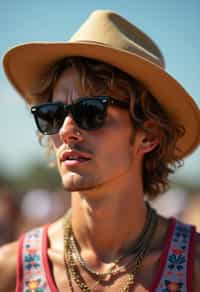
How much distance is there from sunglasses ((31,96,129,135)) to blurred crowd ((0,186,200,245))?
5.61 meters

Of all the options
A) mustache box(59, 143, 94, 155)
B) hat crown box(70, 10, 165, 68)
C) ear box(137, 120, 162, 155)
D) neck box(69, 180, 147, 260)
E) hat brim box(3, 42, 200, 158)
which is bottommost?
neck box(69, 180, 147, 260)

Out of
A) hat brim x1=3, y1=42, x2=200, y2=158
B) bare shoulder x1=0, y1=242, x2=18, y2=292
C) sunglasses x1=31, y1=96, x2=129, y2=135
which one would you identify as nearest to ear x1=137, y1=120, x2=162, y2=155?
hat brim x1=3, y1=42, x2=200, y2=158

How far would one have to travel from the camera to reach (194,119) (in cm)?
458

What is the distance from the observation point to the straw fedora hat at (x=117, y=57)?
169 inches

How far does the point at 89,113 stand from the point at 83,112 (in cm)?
3

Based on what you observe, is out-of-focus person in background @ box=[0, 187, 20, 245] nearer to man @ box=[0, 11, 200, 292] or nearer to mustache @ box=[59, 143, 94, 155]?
man @ box=[0, 11, 200, 292]

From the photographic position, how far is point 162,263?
426 centimetres

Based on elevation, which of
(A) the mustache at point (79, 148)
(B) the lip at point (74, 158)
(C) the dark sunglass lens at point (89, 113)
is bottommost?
(B) the lip at point (74, 158)

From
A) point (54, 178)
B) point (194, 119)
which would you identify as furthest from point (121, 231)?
point (54, 178)

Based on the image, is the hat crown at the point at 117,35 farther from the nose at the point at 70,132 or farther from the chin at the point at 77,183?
the chin at the point at 77,183

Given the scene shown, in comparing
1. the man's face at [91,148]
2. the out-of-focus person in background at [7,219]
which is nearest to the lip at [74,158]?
the man's face at [91,148]

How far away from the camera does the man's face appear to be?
420 cm

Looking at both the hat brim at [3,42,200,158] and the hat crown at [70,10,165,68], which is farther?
the hat crown at [70,10,165,68]

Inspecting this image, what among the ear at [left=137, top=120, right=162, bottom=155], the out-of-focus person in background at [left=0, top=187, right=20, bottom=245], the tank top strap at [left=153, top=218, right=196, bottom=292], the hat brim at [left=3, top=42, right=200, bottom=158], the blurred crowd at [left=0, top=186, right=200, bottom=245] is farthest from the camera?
the blurred crowd at [left=0, top=186, right=200, bottom=245]
